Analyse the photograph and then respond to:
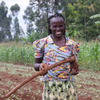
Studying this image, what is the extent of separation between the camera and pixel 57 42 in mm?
1705

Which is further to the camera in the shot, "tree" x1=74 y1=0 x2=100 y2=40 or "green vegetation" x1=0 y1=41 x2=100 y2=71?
"tree" x1=74 y1=0 x2=100 y2=40

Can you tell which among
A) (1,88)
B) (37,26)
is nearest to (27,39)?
(37,26)

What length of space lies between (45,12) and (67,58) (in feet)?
67.0

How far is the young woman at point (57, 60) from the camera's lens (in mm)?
1632

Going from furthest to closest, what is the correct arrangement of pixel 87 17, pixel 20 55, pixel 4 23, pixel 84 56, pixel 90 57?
1. pixel 4 23
2. pixel 87 17
3. pixel 20 55
4. pixel 84 56
5. pixel 90 57

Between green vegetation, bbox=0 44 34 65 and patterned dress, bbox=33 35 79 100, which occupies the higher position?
patterned dress, bbox=33 35 79 100

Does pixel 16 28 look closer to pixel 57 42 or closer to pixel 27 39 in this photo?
pixel 27 39

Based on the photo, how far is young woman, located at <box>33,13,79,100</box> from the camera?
1.63 m

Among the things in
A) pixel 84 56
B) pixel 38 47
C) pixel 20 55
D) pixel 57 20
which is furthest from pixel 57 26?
pixel 20 55

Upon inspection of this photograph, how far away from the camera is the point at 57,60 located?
1.63m

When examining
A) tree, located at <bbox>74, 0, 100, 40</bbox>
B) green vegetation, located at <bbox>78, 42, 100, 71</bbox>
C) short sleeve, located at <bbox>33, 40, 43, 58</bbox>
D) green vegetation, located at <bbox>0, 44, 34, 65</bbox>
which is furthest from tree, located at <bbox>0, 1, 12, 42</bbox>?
short sleeve, located at <bbox>33, 40, 43, 58</bbox>

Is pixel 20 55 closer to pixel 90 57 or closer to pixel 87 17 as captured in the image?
pixel 90 57

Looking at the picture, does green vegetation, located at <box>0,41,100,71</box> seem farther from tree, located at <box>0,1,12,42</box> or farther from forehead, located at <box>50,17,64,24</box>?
tree, located at <box>0,1,12,42</box>

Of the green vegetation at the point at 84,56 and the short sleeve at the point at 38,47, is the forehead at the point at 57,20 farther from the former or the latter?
the green vegetation at the point at 84,56
